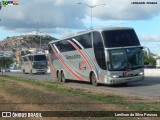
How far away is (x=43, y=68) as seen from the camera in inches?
2303

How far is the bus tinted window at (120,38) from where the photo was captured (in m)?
25.1

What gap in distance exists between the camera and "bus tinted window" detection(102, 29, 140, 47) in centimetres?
2506

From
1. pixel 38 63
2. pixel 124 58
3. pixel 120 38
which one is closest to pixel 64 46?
pixel 120 38

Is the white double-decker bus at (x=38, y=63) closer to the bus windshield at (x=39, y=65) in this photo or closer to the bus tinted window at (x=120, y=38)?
the bus windshield at (x=39, y=65)

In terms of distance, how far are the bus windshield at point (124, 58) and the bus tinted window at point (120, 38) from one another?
16.1 inches

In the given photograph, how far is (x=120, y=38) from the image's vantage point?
A: 83.5 feet

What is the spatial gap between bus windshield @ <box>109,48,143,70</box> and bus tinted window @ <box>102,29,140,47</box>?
41 centimetres

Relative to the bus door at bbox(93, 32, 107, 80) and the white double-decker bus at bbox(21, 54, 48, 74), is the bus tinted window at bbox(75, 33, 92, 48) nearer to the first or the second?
the bus door at bbox(93, 32, 107, 80)

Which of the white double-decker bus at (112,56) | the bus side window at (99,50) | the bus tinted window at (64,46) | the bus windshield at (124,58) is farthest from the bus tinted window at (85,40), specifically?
the bus windshield at (124,58)

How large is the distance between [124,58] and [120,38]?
1.32 m

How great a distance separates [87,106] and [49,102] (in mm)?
1670

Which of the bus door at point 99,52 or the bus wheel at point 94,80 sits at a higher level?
the bus door at point 99,52

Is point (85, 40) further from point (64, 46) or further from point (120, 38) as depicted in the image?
point (64, 46)

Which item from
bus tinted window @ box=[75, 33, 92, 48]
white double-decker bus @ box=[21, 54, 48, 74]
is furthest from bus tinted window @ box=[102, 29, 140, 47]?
white double-decker bus @ box=[21, 54, 48, 74]
